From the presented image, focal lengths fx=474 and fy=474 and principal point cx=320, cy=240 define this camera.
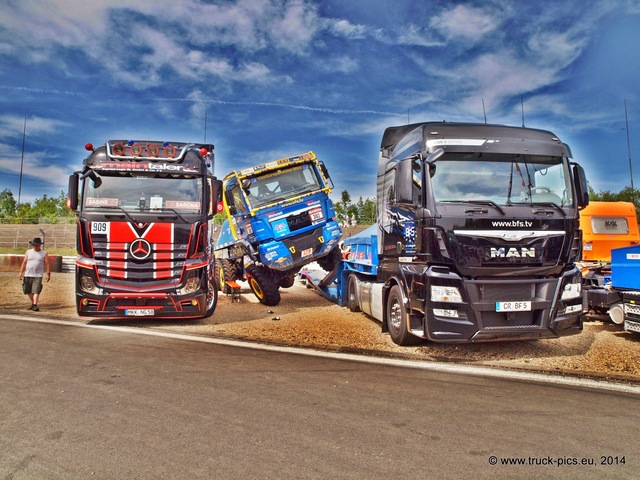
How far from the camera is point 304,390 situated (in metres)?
4.94

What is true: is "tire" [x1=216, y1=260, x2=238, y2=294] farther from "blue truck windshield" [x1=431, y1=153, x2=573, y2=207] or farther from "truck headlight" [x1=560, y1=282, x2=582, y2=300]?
"truck headlight" [x1=560, y1=282, x2=582, y2=300]

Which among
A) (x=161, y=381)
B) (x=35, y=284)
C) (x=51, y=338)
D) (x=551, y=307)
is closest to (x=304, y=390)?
(x=161, y=381)

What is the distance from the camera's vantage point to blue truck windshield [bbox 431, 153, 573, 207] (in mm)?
6496

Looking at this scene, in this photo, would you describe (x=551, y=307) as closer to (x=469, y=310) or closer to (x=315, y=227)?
(x=469, y=310)

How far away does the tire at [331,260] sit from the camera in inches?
512

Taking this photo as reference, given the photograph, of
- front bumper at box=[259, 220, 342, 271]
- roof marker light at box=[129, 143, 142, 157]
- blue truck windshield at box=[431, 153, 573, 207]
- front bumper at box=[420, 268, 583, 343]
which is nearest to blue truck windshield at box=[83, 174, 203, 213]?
roof marker light at box=[129, 143, 142, 157]

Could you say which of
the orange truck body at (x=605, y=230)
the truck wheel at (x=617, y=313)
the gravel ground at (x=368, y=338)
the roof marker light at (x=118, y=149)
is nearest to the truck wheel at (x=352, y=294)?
the gravel ground at (x=368, y=338)

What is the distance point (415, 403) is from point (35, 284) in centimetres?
971

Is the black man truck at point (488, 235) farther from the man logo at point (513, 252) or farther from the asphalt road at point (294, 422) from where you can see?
the asphalt road at point (294, 422)

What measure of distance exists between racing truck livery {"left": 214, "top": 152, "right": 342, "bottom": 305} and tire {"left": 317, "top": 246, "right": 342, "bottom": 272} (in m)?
0.92

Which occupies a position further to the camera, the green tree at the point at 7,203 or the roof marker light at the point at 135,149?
the green tree at the point at 7,203

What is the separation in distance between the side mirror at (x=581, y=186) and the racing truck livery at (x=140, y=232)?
6.31m

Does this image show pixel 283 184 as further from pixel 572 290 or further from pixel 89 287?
pixel 572 290

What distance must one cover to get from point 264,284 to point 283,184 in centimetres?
259
